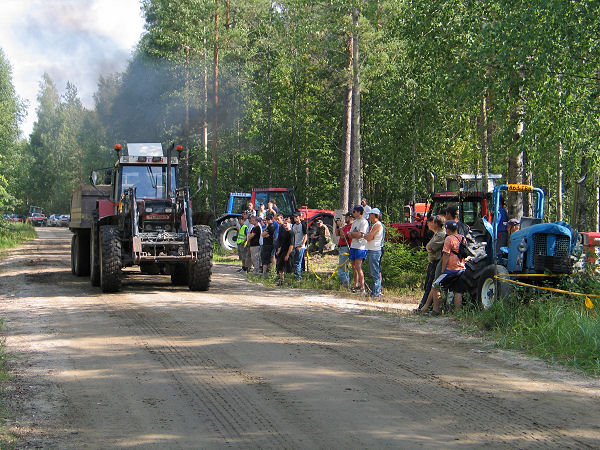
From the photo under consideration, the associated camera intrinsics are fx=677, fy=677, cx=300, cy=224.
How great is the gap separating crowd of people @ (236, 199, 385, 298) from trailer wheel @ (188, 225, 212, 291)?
2.65 metres

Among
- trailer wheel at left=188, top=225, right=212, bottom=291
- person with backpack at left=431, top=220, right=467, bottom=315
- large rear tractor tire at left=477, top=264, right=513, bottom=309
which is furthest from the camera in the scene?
trailer wheel at left=188, top=225, right=212, bottom=291

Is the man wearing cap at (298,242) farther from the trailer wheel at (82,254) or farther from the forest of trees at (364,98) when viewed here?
the trailer wheel at (82,254)

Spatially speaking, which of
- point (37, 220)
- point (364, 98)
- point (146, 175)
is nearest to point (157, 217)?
point (146, 175)

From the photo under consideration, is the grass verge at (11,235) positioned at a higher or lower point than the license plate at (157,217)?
lower

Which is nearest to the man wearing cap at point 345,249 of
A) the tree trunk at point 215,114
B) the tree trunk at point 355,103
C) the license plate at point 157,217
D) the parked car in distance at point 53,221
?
the license plate at point 157,217

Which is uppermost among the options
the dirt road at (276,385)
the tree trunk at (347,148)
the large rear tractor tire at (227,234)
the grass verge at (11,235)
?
the tree trunk at (347,148)

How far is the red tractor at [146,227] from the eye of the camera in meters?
14.0

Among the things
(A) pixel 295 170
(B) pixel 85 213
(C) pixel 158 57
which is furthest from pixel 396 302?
(C) pixel 158 57

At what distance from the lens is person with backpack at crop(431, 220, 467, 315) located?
11320 mm

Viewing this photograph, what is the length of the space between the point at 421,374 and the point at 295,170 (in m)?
30.1

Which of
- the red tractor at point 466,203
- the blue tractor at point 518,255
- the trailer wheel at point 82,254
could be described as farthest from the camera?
the trailer wheel at point 82,254

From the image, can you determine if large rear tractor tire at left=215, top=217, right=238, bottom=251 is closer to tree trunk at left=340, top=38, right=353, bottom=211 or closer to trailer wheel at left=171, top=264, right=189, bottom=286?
tree trunk at left=340, top=38, right=353, bottom=211

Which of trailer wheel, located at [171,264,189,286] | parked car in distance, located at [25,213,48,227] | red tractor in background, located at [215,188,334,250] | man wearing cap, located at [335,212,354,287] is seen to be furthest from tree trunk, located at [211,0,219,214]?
parked car in distance, located at [25,213,48,227]

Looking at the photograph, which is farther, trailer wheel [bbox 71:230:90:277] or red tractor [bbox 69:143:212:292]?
trailer wheel [bbox 71:230:90:277]
